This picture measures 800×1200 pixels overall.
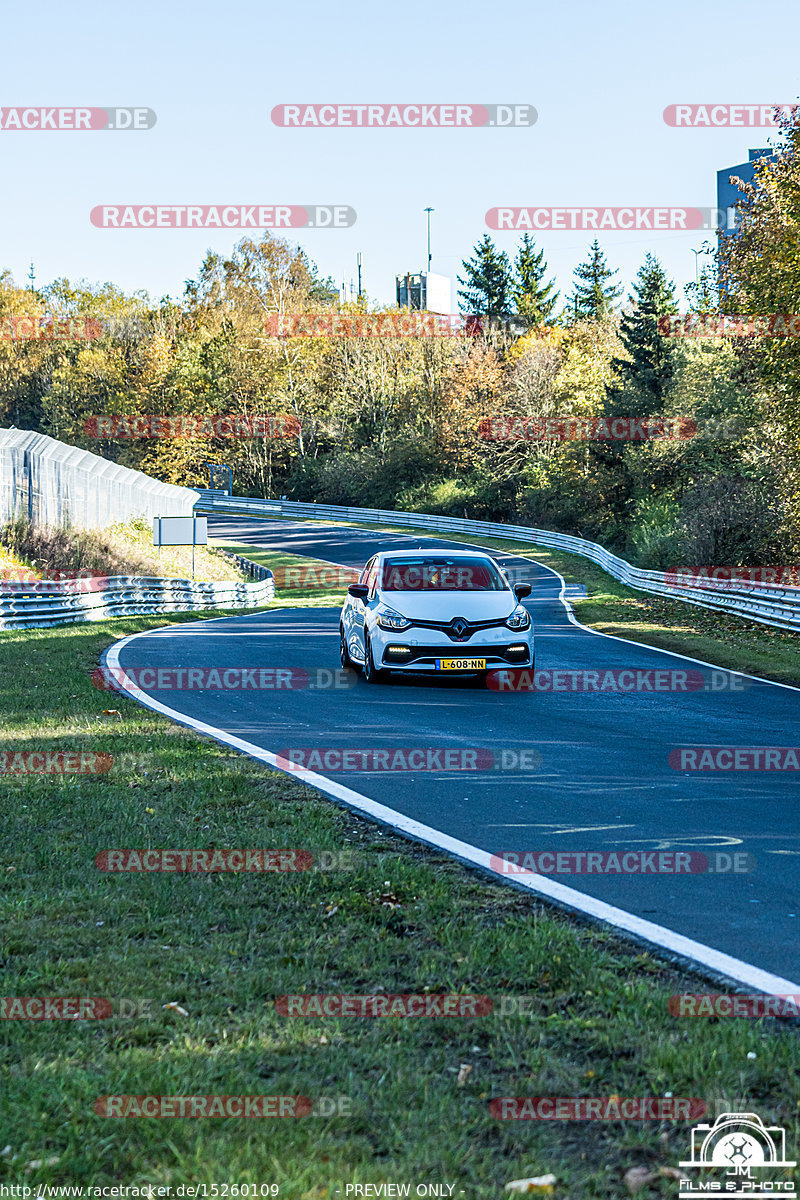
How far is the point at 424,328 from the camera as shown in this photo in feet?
246

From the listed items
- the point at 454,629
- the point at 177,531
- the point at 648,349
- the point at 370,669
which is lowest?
the point at 370,669

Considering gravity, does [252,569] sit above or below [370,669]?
below

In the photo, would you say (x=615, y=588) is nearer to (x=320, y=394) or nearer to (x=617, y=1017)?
(x=617, y=1017)

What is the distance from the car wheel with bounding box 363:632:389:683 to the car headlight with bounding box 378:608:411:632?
424 mm

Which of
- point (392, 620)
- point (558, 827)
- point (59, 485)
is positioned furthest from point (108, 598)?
point (558, 827)

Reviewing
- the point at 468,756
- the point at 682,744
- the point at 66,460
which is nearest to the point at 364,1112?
the point at 468,756

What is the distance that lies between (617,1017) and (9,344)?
322 ft

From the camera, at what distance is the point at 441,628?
14031 mm

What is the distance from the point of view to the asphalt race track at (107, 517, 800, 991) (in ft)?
18.4

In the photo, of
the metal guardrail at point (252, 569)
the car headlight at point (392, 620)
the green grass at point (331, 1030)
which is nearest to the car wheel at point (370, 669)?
the car headlight at point (392, 620)

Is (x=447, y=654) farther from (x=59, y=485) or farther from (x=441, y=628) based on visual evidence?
(x=59, y=485)

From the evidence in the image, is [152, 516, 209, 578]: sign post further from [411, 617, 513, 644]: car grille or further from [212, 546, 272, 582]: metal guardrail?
[411, 617, 513, 644]: car grille

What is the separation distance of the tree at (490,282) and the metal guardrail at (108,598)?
6199cm

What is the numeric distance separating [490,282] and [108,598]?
72515 mm
